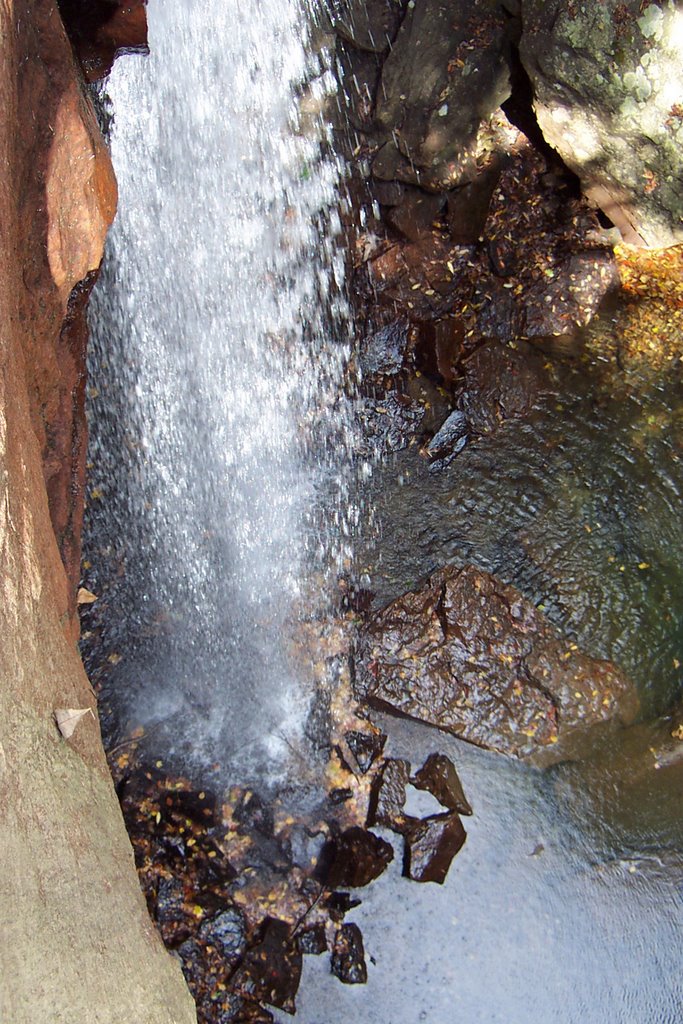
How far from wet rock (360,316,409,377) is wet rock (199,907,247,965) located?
3215 mm

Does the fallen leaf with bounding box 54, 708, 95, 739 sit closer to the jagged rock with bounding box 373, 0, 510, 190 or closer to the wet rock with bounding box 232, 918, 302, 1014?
the wet rock with bounding box 232, 918, 302, 1014

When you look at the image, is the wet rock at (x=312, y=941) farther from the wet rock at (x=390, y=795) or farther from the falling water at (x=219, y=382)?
the falling water at (x=219, y=382)

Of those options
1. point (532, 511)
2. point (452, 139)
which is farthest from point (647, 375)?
point (452, 139)

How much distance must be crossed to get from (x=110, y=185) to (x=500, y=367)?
268 centimetres

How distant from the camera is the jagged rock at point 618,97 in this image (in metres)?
4.14

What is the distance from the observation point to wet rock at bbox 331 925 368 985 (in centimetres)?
328

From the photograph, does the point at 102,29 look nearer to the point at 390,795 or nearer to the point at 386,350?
the point at 386,350

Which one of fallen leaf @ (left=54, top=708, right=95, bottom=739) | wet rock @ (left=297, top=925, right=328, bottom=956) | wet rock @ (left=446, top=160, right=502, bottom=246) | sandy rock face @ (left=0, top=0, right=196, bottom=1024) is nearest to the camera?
sandy rock face @ (left=0, top=0, right=196, bottom=1024)

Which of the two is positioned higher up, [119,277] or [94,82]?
[94,82]

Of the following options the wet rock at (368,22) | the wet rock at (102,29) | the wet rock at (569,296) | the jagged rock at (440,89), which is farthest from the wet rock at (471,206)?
the wet rock at (102,29)

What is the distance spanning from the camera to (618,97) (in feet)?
14.3

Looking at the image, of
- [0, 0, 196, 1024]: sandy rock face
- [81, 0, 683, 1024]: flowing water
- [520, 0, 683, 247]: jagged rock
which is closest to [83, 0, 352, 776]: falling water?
[81, 0, 683, 1024]: flowing water

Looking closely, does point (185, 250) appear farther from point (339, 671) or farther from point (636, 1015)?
point (636, 1015)

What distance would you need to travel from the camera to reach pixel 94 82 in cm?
352
